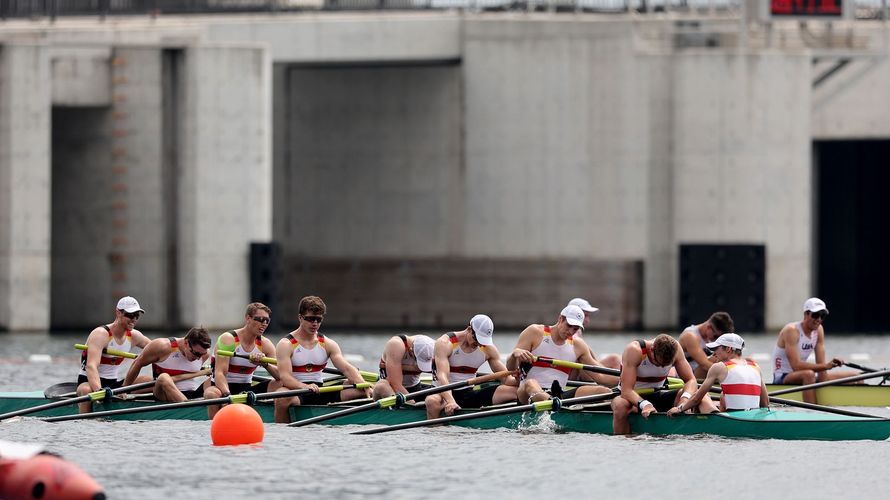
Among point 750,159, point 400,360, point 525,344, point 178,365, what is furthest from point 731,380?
point 750,159

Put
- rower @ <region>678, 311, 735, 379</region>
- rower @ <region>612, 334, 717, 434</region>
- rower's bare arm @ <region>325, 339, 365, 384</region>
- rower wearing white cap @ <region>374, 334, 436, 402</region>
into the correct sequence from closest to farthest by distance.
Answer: rower @ <region>612, 334, 717, 434</region>
rower wearing white cap @ <region>374, 334, 436, 402</region>
rower's bare arm @ <region>325, 339, 365, 384</region>
rower @ <region>678, 311, 735, 379</region>

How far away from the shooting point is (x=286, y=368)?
23.9 metres

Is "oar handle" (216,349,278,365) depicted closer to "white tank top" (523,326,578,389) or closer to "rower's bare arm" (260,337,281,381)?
"rower's bare arm" (260,337,281,381)

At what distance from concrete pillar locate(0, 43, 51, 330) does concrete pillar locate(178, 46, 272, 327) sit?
3550 millimetres

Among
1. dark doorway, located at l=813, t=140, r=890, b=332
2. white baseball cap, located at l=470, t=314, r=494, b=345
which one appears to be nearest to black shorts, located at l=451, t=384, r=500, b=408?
white baseball cap, located at l=470, t=314, r=494, b=345

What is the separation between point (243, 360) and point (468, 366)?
3017 millimetres

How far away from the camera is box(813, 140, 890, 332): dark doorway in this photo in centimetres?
5572

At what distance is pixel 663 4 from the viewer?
48719 millimetres

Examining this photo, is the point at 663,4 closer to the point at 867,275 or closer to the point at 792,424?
the point at 867,275

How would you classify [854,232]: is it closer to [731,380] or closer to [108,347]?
[731,380]

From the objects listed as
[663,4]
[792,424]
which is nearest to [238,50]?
[663,4]

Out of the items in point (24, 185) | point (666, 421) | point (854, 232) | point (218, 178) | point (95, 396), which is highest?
point (218, 178)

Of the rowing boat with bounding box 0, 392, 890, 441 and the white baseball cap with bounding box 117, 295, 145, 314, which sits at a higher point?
the white baseball cap with bounding box 117, 295, 145, 314

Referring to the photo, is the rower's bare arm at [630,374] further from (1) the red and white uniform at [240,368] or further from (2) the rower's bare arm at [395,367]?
(1) the red and white uniform at [240,368]
